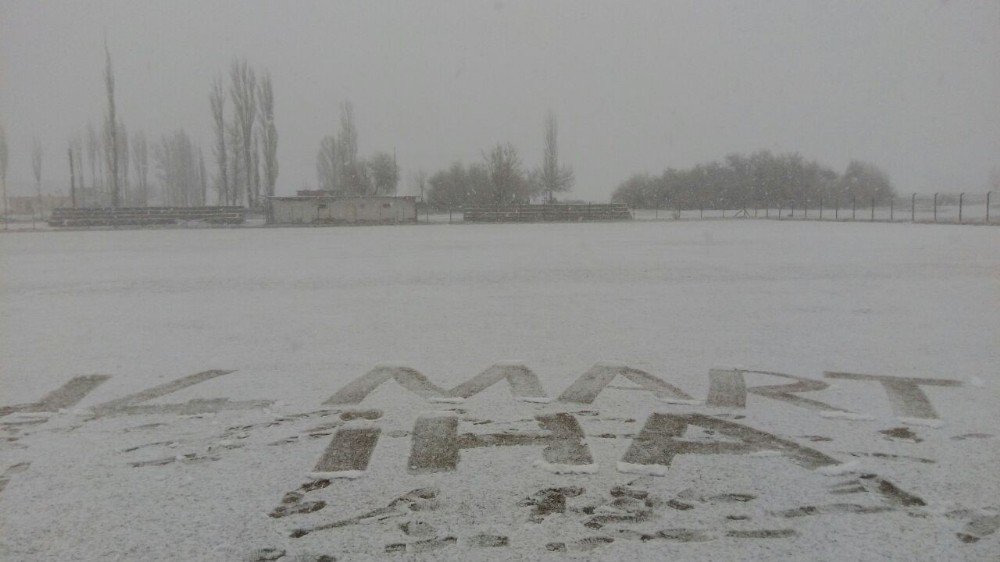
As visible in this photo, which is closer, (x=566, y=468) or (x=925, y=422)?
(x=566, y=468)

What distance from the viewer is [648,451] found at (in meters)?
2.86

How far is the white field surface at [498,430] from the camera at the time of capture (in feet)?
7.03

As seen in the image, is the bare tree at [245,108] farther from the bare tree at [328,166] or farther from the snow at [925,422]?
the snow at [925,422]

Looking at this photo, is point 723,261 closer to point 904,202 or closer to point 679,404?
A: point 679,404

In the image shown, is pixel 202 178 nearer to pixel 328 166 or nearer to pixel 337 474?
pixel 328 166

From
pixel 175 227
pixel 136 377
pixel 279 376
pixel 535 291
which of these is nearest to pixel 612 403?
pixel 279 376

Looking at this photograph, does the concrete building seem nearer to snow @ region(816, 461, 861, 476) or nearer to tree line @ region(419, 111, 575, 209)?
tree line @ region(419, 111, 575, 209)

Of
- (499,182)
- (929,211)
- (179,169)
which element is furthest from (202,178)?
(929,211)

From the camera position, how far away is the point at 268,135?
4222cm

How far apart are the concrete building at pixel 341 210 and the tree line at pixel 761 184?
2304 centimetres

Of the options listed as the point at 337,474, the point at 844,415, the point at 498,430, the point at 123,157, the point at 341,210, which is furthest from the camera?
the point at 123,157

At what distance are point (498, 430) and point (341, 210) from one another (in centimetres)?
3502

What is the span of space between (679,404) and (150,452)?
2.42 metres

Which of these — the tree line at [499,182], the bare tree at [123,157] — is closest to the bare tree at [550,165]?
the tree line at [499,182]
